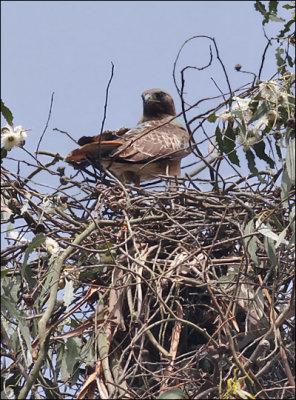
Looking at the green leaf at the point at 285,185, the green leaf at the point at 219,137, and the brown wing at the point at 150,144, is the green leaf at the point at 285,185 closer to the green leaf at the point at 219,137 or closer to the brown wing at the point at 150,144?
the green leaf at the point at 219,137

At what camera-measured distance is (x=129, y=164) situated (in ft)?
20.8

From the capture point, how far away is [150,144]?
654cm

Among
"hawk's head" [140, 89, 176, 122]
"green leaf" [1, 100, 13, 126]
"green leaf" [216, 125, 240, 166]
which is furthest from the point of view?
"hawk's head" [140, 89, 176, 122]

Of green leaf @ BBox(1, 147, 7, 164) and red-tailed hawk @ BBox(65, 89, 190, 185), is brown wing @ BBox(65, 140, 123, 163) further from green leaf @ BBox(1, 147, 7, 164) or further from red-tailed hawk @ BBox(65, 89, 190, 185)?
green leaf @ BBox(1, 147, 7, 164)

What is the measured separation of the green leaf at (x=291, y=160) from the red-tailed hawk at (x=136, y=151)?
6.11 feet

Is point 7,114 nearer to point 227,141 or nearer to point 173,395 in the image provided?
point 227,141

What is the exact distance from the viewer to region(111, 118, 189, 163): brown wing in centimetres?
621

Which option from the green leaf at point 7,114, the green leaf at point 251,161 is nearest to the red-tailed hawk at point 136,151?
the green leaf at point 251,161

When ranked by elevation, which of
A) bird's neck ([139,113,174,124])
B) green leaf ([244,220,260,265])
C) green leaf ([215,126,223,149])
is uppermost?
bird's neck ([139,113,174,124])

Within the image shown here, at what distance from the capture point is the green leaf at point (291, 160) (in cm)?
360

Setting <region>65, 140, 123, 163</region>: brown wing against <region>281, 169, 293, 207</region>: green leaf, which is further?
<region>65, 140, 123, 163</region>: brown wing

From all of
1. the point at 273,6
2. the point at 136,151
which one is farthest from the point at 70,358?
the point at 136,151

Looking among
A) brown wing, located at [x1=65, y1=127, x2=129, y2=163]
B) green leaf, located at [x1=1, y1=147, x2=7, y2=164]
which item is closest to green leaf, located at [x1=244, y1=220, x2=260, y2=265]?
green leaf, located at [x1=1, y1=147, x2=7, y2=164]

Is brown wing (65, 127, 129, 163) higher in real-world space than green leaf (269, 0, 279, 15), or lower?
lower
